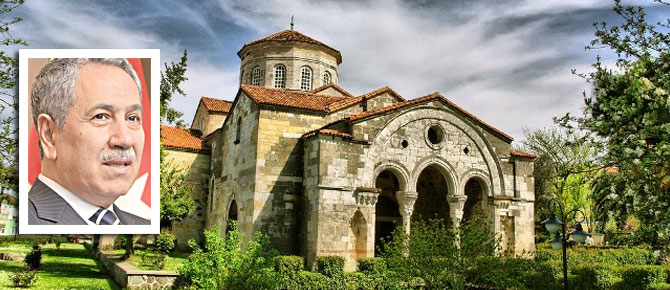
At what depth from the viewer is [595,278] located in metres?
15.6

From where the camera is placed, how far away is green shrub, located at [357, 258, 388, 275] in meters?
16.7

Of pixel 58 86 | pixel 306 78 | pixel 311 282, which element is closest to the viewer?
pixel 58 86

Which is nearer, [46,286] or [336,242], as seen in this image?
[46,286]

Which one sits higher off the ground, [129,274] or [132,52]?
[132,52]

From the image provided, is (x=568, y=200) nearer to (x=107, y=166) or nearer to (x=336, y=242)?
(x=336, y=242)

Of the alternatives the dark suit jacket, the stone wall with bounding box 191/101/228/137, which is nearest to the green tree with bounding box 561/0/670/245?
the dark suit jacket

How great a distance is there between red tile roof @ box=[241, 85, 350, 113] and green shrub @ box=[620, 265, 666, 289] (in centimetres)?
1145

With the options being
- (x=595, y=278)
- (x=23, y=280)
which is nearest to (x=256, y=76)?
(x=23, y=280)

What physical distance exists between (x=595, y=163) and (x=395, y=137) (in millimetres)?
11388

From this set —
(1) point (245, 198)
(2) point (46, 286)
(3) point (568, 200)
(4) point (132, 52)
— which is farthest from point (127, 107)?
(3) point (568, 200)

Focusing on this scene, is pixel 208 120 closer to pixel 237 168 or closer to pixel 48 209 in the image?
pixel 237 168

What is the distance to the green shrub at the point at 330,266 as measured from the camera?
16156 mm

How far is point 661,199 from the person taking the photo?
670cm

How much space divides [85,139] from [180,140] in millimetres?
13303
